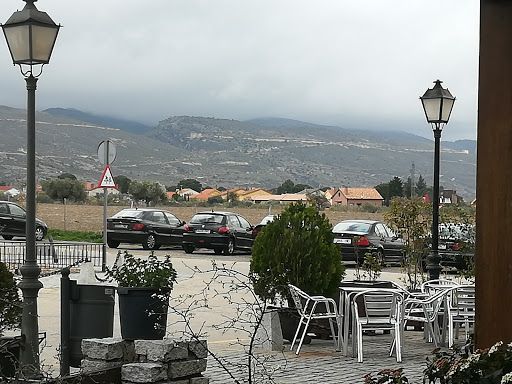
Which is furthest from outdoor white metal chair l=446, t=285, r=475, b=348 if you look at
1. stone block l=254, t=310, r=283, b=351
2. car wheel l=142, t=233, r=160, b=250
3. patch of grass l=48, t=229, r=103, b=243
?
patch of grass l=48, t=229, r=103, b=243

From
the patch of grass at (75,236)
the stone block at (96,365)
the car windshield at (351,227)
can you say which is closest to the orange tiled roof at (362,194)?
the patch of grass at (75,236)

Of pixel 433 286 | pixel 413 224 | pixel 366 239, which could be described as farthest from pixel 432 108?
pixel 366 239

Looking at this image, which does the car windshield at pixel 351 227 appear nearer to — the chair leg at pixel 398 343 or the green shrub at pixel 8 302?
the chair leg at pixel 398 343

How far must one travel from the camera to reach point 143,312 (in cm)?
786

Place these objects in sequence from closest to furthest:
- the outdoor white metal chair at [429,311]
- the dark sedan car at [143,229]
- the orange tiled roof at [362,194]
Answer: the outdoor white metal chair at [429,311] < the dark sedan car at [143,229] < the orange tiled roof at [362,194]

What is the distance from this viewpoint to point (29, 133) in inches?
334

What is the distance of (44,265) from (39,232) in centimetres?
1397

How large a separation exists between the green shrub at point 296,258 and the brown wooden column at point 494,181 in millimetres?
5318

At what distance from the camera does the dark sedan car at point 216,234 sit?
31.3 m

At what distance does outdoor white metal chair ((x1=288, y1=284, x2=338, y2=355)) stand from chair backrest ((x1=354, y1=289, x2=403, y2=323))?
0.36 m

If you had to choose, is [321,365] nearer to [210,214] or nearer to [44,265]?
[44,265]

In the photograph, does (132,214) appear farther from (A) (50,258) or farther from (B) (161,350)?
(B) (161,350)

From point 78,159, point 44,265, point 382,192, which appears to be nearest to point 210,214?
point 44,265

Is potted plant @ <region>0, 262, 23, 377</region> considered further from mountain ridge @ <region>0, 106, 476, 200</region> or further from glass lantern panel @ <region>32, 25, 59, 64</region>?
mountain ridge @ <region>0, 106, 476, 200</region>
